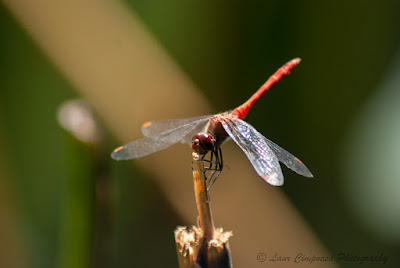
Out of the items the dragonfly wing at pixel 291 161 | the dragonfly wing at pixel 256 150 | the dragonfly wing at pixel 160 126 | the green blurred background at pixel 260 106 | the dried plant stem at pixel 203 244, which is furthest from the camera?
the green blurred background at pixel 260 106

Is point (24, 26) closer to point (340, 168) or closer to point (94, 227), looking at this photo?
point (94, 227)

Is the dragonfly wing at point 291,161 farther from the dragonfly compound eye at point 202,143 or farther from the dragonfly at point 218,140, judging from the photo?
the dragonfly compound eye at point 202,143

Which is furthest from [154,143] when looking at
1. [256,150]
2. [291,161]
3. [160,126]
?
[291,161]

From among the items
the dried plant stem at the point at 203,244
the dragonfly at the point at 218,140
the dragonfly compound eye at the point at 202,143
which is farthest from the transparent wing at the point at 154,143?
the dried plant stem at the point at 203,244

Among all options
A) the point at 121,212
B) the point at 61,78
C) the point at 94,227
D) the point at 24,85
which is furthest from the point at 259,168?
the point at 24,85

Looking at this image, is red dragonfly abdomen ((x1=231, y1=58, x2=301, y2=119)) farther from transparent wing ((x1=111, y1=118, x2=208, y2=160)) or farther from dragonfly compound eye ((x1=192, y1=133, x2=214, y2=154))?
dragonfly compound eye ((x1=192, y1=133, x2=214, y2=154))

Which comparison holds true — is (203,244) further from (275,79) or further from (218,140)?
(275,79)
